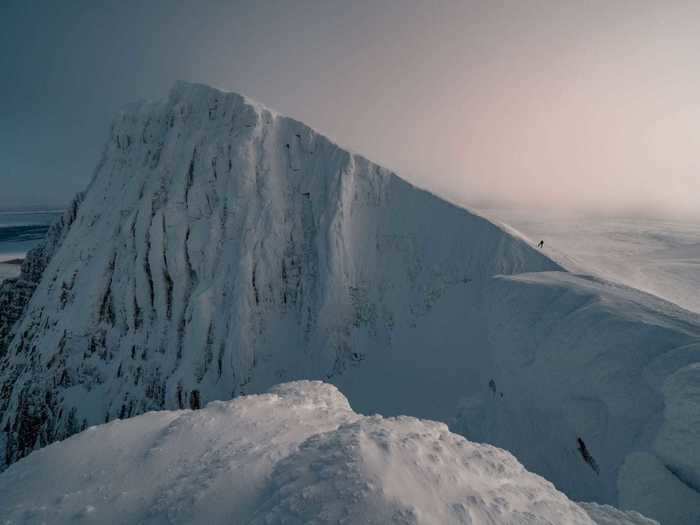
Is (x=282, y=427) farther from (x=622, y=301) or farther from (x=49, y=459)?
(x=622, y=301)

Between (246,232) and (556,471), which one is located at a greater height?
(246,232)

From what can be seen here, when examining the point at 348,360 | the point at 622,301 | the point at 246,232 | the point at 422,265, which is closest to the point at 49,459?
the point at 622,301

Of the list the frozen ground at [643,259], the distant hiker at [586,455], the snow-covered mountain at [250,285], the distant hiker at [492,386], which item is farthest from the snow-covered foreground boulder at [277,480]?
the frozen ground at [643,259]

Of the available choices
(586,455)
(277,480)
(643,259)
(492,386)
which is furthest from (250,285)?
(643,259)

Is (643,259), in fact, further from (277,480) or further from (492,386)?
(277,480)

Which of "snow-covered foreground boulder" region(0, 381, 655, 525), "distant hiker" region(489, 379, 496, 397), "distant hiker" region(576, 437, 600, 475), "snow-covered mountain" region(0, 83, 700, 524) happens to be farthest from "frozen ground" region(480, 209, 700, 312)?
"snow-covered foreground boulder" region(0, 381, 655, 525)
